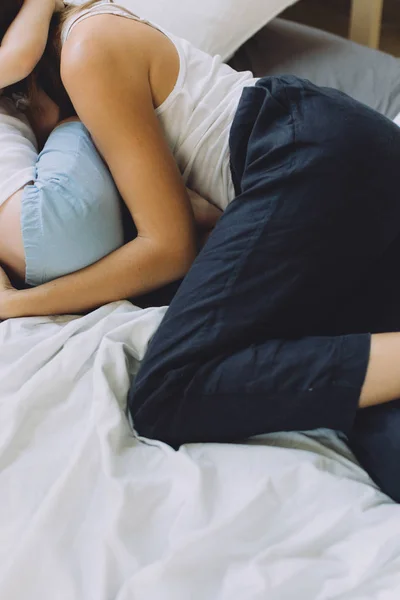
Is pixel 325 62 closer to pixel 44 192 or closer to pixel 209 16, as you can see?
pixel 209 16

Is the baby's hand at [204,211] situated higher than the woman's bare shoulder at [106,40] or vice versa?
the woman's bare shoulder at [106,40]

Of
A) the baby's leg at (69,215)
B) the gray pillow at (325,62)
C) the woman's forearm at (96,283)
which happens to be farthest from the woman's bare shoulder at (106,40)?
the gray pillow at (325,62)

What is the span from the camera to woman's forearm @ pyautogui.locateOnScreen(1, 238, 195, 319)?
95cm

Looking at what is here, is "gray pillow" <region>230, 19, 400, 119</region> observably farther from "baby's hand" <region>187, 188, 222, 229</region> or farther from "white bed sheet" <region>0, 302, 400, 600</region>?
"white bed sheet" <region>0, 302, 400, 600</region>

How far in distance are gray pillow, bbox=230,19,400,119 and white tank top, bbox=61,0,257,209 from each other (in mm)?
397

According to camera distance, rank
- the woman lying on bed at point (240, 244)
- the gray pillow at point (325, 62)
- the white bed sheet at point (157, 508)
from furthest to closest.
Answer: the gray pillow at point (325, 62)
the woman lying on bed at point (240, 244)
the white bed sheet at point (157, 508)

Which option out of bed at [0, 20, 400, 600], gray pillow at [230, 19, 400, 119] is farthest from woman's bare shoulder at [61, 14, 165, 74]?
gray pillow at [230, 19, 400, 119]

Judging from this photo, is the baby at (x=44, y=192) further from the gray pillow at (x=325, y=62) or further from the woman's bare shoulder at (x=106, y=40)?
the gray pillow at (x=325, y=62)

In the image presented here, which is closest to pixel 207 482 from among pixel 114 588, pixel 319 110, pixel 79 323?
pixel 114 588

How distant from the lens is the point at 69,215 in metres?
0.92

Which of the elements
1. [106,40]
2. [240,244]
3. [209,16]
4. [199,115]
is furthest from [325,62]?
[240,244]

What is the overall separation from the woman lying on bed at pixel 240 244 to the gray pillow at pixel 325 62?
0.44 meters

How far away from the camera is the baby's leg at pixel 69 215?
36.1 inches

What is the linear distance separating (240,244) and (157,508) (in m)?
0.33
